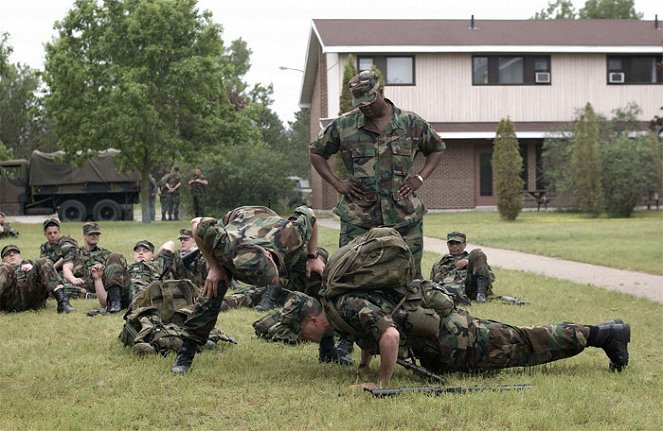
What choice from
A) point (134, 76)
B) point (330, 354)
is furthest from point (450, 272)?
point (134, 76)

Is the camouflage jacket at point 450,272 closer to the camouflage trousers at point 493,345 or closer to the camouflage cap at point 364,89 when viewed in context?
the camouflage cap at point 364,89

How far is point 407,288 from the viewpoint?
633 cm

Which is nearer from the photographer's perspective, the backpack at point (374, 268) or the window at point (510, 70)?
the backpack at point (374, 268)

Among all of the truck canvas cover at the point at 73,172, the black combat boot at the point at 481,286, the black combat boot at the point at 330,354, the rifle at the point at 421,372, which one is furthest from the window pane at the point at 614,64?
the rifle at the point at 421,372

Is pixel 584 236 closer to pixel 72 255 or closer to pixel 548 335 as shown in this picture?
pixel 72 255

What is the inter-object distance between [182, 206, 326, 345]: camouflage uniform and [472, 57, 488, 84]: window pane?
105 ft

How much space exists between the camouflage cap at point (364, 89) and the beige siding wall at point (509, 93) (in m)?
29.9

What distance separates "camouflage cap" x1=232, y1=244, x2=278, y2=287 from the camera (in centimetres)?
621

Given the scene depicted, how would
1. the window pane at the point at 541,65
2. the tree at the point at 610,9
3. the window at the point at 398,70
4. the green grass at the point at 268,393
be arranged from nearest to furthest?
the green grass at the point at 268,393, the window at the point at 398,70, the window pane at the point at 541,65, the tree at the point at 610,9

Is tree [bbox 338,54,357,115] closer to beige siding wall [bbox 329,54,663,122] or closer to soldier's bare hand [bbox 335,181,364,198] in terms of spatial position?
beige siding wall [bbox 329,54,663,122]

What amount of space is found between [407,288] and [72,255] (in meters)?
6.63

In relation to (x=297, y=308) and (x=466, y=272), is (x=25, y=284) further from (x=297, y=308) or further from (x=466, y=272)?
(x=466, y=272)

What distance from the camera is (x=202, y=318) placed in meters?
6.66

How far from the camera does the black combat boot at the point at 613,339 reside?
258 inches
